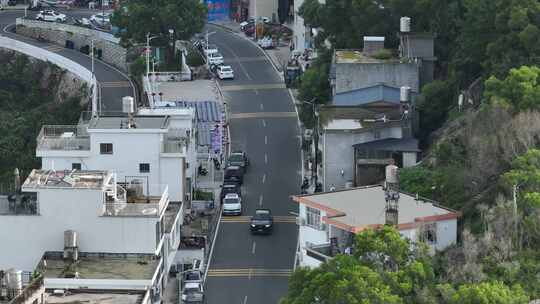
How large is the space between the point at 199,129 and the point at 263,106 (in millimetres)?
10757

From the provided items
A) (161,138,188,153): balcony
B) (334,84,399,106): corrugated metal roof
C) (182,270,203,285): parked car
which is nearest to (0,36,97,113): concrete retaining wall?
(334,84,399,106): corrugated metal roof

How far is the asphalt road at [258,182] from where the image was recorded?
259 ft

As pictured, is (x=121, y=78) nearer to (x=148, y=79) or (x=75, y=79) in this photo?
(x=75, y=79)

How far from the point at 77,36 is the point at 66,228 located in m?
62.8

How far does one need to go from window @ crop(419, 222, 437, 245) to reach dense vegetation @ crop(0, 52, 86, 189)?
36.3 meters

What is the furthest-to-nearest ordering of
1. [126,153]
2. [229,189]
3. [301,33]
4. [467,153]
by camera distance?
[301,33], [229,189], [126,153], [467,153]

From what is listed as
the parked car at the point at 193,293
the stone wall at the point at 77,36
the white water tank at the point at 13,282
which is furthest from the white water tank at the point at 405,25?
the white water tank at the point at 13,282

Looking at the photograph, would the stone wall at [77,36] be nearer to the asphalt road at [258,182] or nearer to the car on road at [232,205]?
the asphalt road at [258,182]

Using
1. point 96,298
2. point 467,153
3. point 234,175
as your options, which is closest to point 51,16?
point 234,175

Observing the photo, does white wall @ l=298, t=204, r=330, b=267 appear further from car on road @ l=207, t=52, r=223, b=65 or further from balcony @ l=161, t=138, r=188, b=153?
car on road @ l=207, t=52, r=223, b=65

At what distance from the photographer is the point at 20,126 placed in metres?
119

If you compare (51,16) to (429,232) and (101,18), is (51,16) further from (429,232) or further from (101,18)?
(429,232)

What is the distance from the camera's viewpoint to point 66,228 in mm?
71312

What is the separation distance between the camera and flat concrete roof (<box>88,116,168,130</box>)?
8531cm
